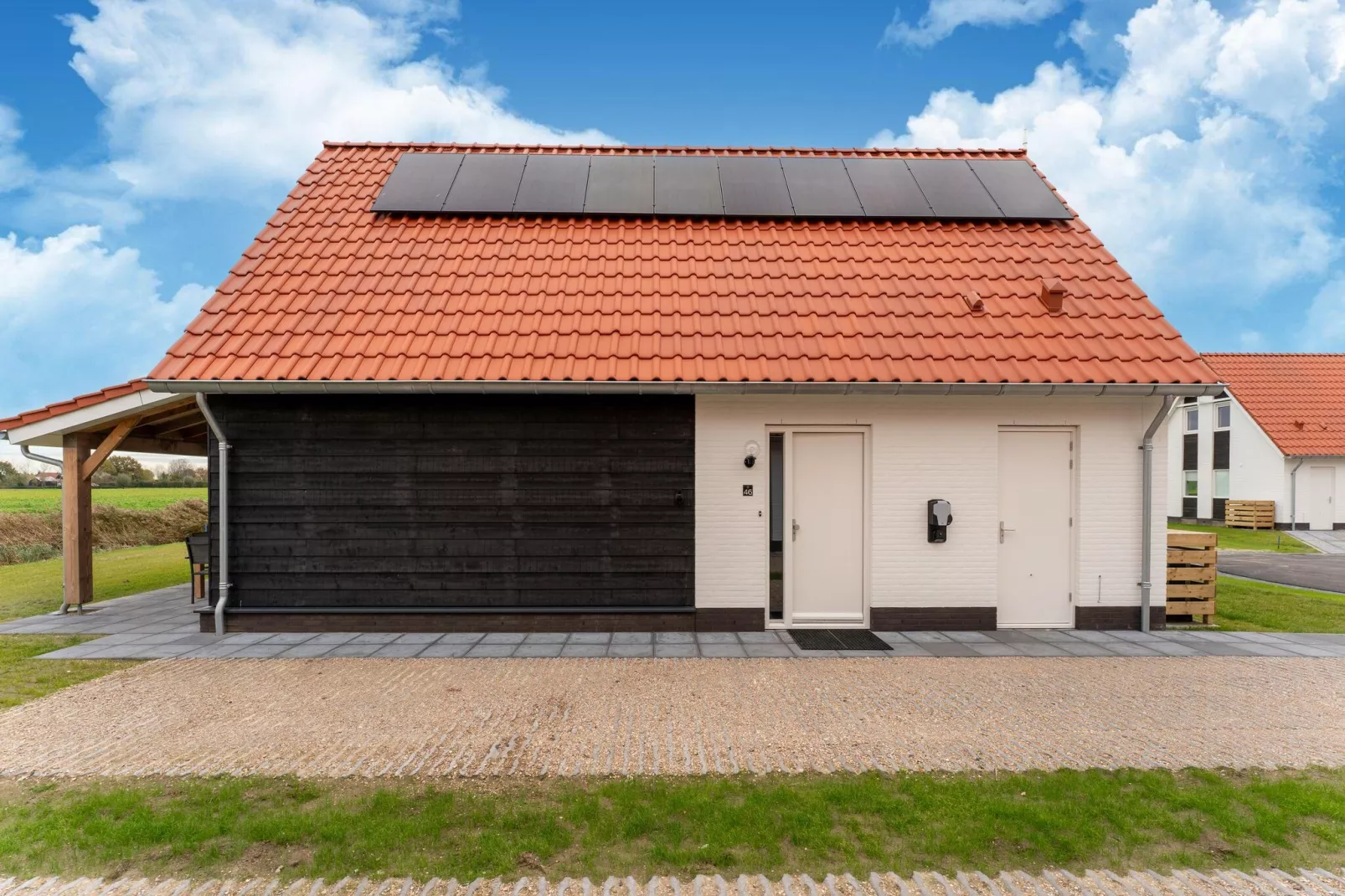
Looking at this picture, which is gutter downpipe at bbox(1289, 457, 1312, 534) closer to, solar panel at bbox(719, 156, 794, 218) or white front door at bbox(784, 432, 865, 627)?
solar panel at bbox(719, 156, 794, 218)

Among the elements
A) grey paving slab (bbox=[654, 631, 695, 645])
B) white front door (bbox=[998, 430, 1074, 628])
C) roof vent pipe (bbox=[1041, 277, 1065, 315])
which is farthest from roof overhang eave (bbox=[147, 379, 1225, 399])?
grey paving slab (bbox=[654, 631, 695, 645])

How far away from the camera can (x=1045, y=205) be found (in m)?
9.32

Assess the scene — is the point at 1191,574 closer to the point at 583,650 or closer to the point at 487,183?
the point at 583,650

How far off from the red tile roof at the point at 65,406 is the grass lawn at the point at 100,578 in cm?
248

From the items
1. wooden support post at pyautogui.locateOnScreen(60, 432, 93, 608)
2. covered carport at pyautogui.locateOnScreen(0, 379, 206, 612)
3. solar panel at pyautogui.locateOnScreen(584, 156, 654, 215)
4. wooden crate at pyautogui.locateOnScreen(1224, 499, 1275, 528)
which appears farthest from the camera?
wooden crate at pyautogui.locateOnScreen(1224, 499, 1275, 528)

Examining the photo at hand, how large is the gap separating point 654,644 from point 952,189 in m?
7.97

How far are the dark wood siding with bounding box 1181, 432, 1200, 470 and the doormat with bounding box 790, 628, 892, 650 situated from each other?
26326 millimetres

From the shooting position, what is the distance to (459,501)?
7.21 metres

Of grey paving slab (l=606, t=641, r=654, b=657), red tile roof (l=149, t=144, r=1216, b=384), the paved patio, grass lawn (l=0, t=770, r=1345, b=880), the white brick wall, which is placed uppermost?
red tile roof (l=149, t=144, r=1216, b=384)

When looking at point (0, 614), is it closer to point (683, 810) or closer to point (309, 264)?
point (309, 264)

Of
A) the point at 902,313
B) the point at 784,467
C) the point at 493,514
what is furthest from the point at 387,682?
the point at 902,313

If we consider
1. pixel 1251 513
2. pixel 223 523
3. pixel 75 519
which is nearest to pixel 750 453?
pixel 223 523

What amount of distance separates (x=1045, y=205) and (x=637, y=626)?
27.5ft

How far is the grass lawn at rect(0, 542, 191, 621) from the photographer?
8.99 meters
